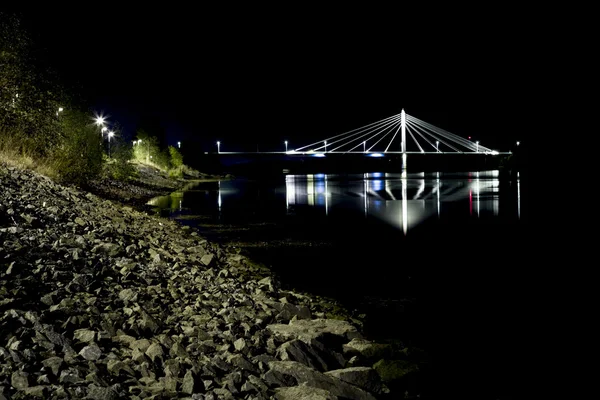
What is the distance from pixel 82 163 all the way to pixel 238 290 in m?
19.5

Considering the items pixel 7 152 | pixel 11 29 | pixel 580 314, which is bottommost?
pixel 580 314

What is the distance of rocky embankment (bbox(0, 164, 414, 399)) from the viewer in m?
4.56

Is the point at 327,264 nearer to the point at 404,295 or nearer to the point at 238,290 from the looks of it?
the point at 404,295

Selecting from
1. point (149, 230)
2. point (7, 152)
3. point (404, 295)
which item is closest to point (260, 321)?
point (404, 295)

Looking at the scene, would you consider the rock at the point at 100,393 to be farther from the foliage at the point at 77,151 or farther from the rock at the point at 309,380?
the foliage at the point at 77,151

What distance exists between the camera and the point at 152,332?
584cm

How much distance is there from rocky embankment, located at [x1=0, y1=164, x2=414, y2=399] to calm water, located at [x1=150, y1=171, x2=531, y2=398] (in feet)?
3.21

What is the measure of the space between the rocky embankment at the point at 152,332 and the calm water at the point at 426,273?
38.5 inches

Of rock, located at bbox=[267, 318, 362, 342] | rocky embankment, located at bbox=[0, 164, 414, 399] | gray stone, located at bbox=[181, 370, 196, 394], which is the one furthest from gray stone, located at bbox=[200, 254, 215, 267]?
gray stone, located at bbox=[181, 370, 196, 394]

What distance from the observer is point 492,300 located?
30.2 feet

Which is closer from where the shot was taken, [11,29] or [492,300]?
[492,300]

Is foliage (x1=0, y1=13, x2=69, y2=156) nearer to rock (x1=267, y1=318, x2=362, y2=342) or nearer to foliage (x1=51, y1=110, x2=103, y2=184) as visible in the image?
foliage (x1=51, y1=110, x2=103, y2=184)

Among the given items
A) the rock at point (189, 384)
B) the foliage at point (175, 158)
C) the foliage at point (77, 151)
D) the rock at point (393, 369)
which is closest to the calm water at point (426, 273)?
the rock at point (393, 369)

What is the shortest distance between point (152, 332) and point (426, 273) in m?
6.88
